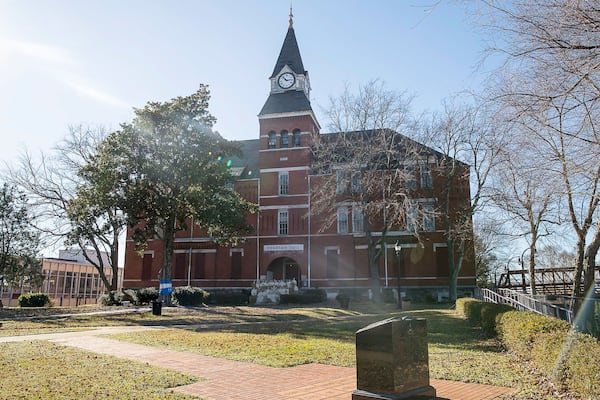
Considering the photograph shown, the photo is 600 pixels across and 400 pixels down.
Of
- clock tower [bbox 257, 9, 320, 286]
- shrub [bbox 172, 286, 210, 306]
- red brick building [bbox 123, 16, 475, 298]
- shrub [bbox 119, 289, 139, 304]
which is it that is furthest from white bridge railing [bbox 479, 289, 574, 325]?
shrub [bbox 119, 289, 139, 304]

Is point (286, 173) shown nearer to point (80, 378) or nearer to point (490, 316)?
point (490, 316)

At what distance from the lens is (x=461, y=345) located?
11961 mm

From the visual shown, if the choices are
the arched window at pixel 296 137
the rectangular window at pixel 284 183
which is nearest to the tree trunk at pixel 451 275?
the rectangular window at pixel 284 183

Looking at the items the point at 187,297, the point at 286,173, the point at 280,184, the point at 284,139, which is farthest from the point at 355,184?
the point at 187,297

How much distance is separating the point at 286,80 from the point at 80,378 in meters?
39.4

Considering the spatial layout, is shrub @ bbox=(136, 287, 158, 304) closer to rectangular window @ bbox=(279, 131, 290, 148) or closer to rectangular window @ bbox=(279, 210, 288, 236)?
rectangular window @ bbox=(279, 210, 288, 236)

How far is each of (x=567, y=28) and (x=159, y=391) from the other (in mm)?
7848

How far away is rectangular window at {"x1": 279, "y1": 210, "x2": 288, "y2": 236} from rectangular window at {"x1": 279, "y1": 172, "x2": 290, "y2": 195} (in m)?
1.87

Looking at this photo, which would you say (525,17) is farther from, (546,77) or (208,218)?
(208,218)

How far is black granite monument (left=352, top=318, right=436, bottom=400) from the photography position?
5.35 meters

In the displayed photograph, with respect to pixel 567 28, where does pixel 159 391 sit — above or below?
below

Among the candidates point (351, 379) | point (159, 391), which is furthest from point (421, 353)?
point (159, 391)

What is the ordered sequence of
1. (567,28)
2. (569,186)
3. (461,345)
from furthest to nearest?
(461,345)
(569,186)
(567,28)

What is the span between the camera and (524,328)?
942 centimetres
